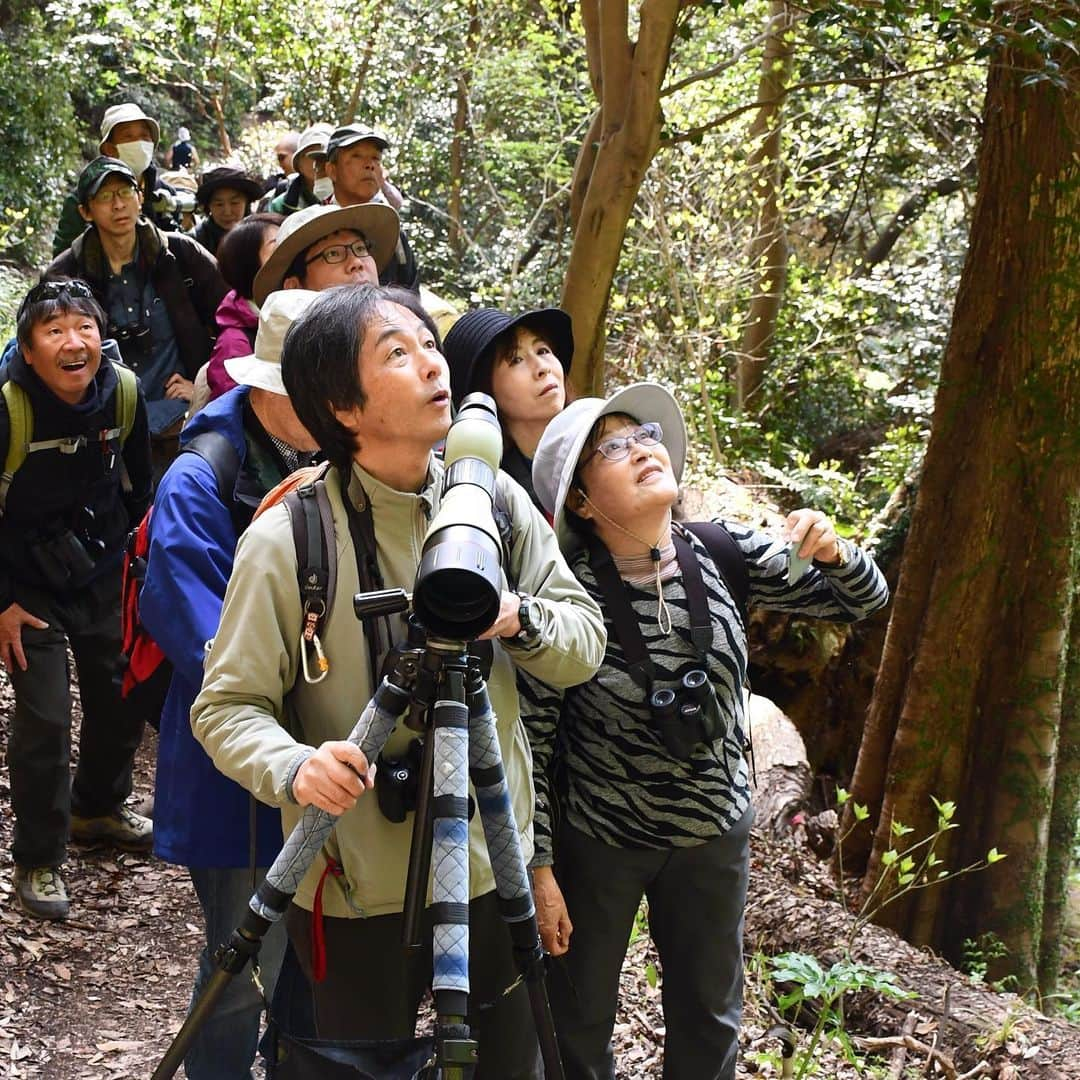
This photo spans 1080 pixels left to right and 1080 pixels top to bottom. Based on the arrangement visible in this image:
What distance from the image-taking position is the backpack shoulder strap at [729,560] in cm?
305

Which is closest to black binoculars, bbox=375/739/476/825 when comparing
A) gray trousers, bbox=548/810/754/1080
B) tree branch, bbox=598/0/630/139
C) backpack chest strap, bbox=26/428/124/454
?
gray trousers, bbox=548/810/754/1080

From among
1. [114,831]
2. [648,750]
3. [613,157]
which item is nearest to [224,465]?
[648,750]

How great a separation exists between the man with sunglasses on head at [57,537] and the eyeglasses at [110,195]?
1.07 m

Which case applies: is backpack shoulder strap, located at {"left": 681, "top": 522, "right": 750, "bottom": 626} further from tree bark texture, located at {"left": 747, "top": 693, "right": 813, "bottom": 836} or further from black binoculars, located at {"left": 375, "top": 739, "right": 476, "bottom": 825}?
tree bark texture, located at {"left": 747, "top": 693, "right": 813, "bottom": 836}

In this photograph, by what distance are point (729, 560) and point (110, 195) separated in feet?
12.3

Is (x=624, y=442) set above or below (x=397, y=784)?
above

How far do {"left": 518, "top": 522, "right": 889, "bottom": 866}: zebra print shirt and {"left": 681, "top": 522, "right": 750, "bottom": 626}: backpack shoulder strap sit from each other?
48 millimetres

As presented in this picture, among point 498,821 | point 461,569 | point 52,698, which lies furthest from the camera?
point 52,698

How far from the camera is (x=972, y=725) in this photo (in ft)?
18.2

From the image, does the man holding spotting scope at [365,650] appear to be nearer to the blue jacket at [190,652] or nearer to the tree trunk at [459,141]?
the blue jacket at [190,652]

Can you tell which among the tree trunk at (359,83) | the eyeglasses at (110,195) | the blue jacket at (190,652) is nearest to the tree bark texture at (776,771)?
the blue jacket at (190,652)

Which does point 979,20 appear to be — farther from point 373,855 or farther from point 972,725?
point 373,855

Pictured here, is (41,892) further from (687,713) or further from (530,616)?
(530,616)

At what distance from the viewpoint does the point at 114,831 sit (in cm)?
530
